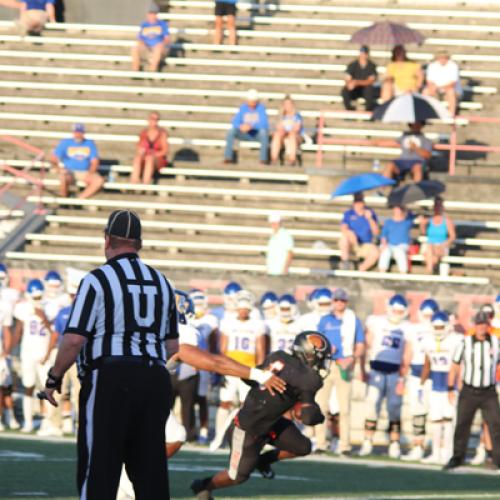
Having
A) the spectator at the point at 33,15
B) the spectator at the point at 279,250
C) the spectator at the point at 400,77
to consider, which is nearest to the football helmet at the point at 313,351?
the spectator at the point at 279,250

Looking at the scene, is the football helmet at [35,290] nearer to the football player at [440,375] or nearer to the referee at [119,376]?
the football player at [440,375]

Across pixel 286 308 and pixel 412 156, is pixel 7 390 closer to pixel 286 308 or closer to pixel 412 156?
pixel 286 308

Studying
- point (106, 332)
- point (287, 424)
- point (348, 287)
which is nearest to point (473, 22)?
point (348, 287)

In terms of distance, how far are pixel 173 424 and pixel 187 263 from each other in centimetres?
893

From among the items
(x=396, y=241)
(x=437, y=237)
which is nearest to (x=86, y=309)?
(x=396, y=241)

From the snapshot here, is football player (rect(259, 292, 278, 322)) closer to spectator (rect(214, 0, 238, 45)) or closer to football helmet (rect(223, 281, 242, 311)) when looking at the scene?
football helmet (rect(223, 281, 242, 311))

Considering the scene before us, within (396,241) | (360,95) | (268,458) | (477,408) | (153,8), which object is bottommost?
(477,408)

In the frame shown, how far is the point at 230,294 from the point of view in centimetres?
1584

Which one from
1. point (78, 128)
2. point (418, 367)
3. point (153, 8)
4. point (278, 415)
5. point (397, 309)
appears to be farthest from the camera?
point (153, 8)

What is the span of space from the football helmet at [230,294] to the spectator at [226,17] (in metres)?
7.25

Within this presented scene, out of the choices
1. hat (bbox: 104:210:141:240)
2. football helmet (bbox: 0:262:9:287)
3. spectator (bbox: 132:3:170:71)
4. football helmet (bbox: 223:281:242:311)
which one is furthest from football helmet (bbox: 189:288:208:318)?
hat (bbox: 104:210:141:240)

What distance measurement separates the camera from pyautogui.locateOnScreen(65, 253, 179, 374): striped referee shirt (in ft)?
22.7

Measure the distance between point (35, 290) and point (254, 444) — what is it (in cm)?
663

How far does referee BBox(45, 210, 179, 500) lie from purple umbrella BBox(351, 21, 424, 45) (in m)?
13.1
